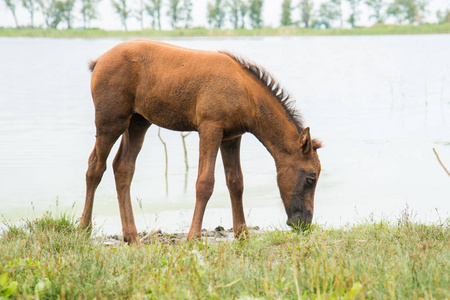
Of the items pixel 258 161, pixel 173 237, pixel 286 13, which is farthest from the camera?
pixel 286 13

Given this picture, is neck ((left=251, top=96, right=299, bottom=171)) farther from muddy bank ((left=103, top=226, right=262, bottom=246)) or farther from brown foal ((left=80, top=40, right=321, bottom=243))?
muddy bank ((left=103, top=226, right=262, bottom=246))

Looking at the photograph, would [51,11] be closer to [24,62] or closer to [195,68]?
[24,62]

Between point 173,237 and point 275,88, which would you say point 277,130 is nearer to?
point 275,88

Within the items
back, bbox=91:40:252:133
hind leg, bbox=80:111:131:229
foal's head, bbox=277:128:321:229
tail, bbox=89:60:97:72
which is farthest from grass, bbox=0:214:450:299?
tail, bbox=89:60:97:72

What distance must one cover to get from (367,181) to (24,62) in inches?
1611

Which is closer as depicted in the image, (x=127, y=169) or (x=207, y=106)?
(x=207, y=106)

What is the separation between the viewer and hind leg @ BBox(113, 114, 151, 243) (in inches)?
279

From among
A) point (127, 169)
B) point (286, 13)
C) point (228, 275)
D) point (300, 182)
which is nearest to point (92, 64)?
point (127, 169)

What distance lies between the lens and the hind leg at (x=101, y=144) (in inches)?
264

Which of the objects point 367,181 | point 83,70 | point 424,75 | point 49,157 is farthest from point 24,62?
point 367,181

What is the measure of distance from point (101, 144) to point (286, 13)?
90.6m

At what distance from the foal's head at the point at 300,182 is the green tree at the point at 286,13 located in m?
90.1

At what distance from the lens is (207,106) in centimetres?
617

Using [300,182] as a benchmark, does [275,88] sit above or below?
above
